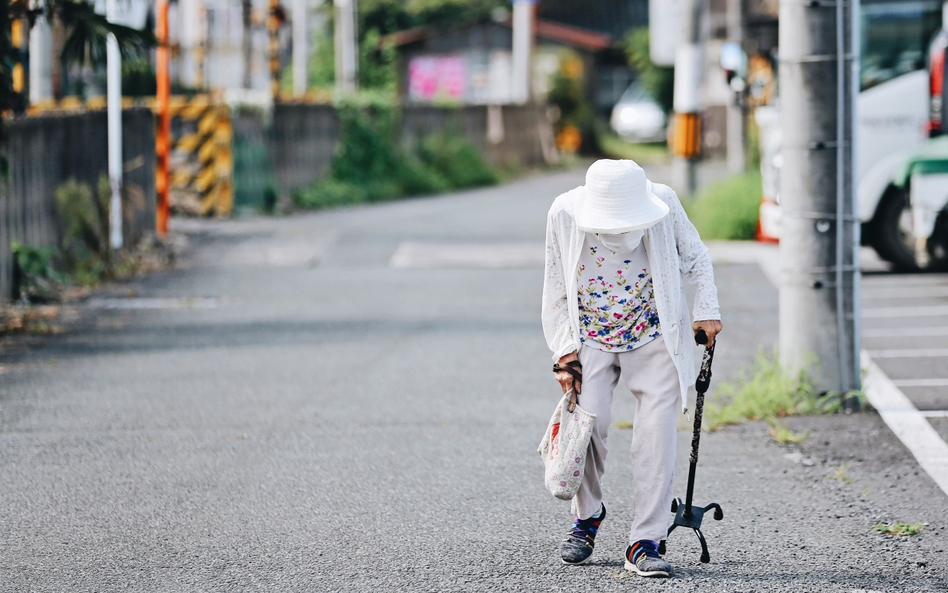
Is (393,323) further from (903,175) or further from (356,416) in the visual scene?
(903,175)

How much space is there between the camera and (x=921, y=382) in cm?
792

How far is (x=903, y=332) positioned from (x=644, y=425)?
5737 millimetres

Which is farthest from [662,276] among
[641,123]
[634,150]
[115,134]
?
[641,123]

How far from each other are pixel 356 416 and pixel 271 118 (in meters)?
14.1

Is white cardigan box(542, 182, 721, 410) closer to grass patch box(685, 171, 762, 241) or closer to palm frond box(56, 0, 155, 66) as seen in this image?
palm frond box(56, 0, 155, 66)

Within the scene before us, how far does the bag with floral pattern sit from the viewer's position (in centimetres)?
450

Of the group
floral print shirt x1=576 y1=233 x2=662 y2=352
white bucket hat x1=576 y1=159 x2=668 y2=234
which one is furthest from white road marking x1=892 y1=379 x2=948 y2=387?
white bucket hat x1=576 y1=159 x2=668 y2=234

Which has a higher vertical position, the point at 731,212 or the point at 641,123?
the point at 641,123

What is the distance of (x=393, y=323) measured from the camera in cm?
1020

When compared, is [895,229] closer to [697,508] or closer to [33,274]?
[33,274]

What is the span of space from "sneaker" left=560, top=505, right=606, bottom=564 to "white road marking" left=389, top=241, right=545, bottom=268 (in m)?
8.80

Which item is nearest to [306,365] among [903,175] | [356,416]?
[356,416]

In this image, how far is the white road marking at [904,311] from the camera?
10.4m

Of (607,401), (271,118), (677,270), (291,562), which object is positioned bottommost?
(291,562)
